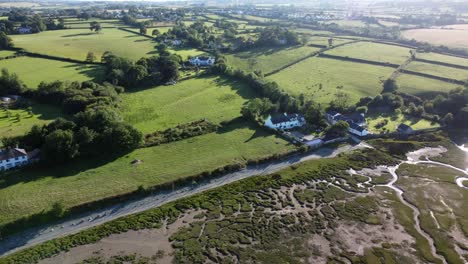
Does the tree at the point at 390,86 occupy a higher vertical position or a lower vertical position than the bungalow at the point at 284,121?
higher

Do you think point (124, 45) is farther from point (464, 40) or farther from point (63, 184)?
point (464, 40)

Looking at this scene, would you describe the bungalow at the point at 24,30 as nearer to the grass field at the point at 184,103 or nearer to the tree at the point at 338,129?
the grass field at the point at 184,103

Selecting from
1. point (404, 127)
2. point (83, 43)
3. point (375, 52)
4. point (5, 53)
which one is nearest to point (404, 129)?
point (404, 127)

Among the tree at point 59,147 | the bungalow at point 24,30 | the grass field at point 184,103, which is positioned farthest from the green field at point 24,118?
the bungalow at point 24,30

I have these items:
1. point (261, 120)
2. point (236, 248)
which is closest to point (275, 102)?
point (261, 120)

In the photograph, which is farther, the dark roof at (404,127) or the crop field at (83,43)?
the crop field at (83,43)

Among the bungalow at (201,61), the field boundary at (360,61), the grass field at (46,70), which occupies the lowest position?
the grass field at (46,70)
